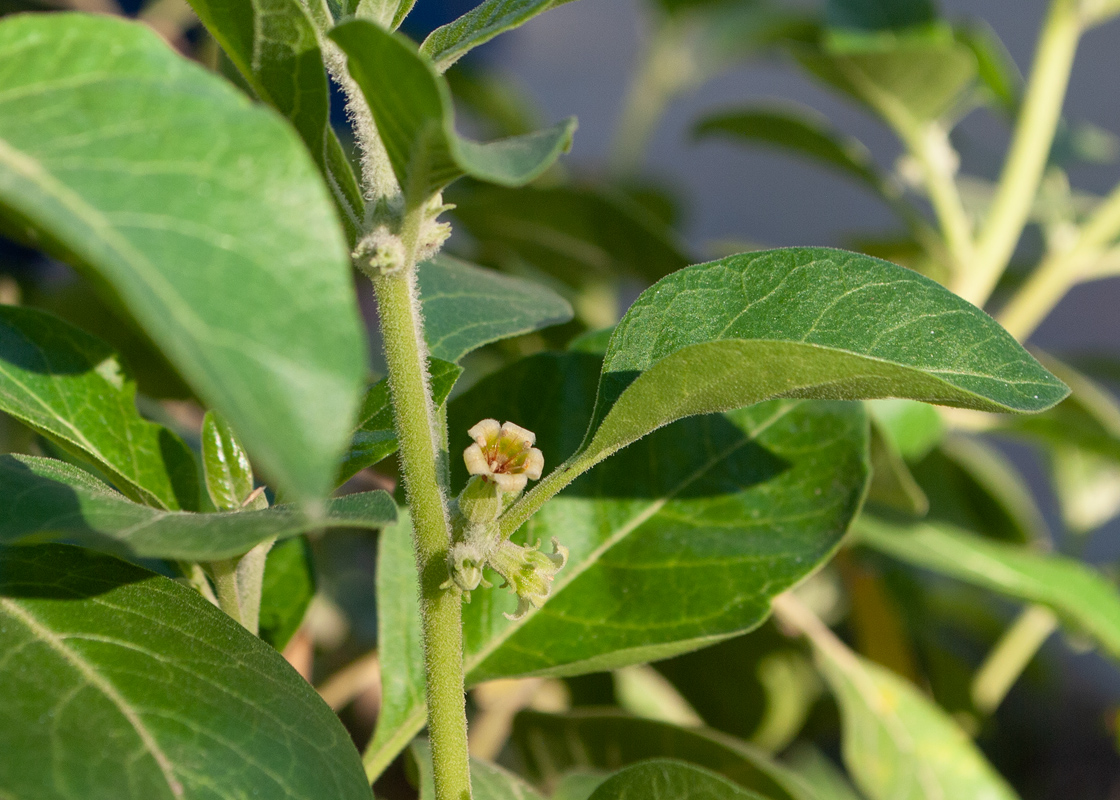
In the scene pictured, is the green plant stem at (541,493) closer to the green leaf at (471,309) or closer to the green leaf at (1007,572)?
the green leaf at (471,309)

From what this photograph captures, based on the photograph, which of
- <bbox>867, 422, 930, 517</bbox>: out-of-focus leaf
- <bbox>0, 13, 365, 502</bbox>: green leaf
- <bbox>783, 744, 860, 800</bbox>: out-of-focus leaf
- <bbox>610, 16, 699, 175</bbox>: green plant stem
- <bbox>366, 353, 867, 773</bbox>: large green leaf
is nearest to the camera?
<bbox>0, 13, 365, 502</bbox>: green leaf

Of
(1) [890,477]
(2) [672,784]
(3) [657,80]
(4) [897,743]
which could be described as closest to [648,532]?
A: (2) [672,784]

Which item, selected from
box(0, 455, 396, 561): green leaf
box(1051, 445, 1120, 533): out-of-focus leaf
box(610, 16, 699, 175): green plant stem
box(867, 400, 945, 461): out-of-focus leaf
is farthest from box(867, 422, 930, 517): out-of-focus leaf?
box(610, 16, 699, 175): green plant stem

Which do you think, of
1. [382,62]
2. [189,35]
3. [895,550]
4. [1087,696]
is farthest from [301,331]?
[1087,696]

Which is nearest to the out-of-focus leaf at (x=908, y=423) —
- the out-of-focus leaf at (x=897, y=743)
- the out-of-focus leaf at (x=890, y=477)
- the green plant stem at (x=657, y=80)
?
the out-of-focus leaf at (x=890, y=477)

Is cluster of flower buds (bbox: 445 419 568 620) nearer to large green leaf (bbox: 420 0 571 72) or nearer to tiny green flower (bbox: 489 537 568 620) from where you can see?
tiny green flower (bbox: 489 537 568 620)
